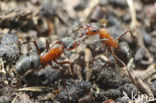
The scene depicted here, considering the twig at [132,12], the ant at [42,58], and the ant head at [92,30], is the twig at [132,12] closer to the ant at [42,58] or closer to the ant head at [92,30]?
the ant head at [92,30]

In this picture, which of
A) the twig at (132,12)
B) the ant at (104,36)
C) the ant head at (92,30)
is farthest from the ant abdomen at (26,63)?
the twig at (132,12)

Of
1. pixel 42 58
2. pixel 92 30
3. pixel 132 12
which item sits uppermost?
pixel 132 12

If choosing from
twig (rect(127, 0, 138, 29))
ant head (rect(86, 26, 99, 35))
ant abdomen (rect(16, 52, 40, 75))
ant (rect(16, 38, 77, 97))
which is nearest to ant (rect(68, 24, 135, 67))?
ant head (rect(86, 26, 99, 35))

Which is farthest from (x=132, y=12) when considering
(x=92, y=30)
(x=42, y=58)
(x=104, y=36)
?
(x=42, y=58)

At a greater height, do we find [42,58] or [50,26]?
[50,26]

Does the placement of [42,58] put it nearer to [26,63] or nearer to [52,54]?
[52,54]

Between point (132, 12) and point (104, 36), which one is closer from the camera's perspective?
point (104, 36)

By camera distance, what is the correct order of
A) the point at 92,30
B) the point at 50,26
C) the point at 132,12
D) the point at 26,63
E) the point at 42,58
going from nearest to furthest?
1. the point at 26,63
2. the point at 42,58
3. the point at 92,30
4. the point at 50,26
5. the point at 132,12

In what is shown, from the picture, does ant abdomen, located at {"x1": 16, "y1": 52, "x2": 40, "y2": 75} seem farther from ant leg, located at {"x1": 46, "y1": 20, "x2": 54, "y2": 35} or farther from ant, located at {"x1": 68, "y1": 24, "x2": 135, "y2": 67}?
ant leg, located at {"x1": 46, "y1": 20, "x2": 54, "y2": 35}

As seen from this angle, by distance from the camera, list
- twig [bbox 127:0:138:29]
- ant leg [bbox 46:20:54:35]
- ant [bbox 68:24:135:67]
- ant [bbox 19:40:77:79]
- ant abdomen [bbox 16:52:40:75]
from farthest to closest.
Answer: twig [bbox 127:0:138:29], ant leg [bbox 46:20:54:35], ant [bbox 68:24:135:67], ant [bbox 19:40:77:79], ant abdomen [bbox 16:52:40:75]
